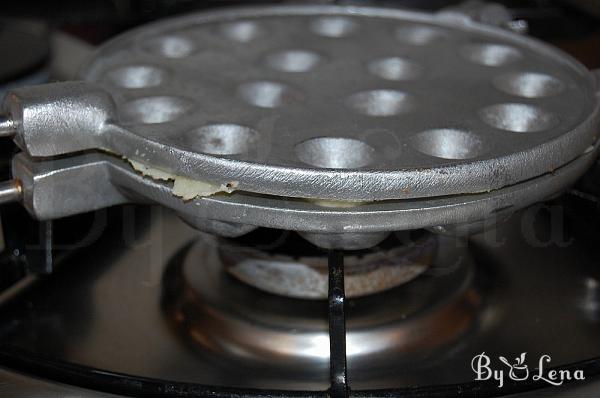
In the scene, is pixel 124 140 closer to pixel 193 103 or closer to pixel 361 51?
pixel 193 103

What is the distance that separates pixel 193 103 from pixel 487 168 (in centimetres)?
27

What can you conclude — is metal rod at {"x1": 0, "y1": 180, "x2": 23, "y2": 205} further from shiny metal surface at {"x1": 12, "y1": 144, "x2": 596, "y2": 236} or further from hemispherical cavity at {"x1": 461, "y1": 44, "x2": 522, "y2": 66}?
hemispherical cavity at {"x1": 461, "y1": 44, "x2": 522, "y2": 66}

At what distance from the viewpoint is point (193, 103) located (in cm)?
67

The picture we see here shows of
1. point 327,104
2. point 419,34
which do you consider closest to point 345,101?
point 327,104

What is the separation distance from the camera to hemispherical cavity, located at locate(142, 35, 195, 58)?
0.81 meters

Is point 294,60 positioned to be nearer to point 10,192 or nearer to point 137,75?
point 137,75

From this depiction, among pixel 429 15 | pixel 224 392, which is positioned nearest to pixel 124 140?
pixel 224 392

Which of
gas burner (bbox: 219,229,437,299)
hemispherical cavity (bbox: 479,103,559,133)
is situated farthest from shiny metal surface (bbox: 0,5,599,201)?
gas burner (bbox: 219,229,437,299)

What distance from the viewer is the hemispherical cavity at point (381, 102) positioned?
2.21 feet

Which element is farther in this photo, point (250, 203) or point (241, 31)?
point (241, 31)

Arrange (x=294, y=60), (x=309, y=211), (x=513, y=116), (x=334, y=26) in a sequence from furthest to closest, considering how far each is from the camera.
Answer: (x=334, y=26)
(x=294, y=60)
(x=513, y=116)
(x=309, y=211)

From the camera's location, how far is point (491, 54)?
80cm

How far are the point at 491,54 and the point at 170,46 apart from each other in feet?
1.13

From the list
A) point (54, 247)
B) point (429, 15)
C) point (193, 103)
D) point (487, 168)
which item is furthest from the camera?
point (429, 15)
